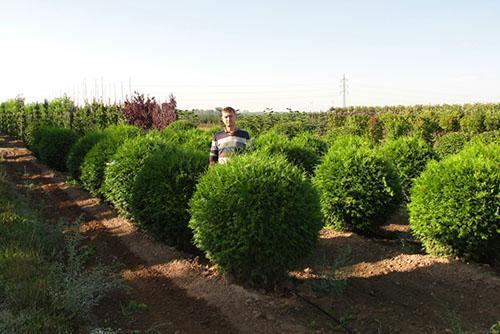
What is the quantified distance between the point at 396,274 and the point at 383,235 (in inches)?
85.5

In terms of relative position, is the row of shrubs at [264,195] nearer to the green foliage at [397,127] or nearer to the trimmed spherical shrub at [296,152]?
the trimmed spherical shrub at [296,152]

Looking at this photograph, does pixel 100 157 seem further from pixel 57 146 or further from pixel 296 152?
pixel 57 146

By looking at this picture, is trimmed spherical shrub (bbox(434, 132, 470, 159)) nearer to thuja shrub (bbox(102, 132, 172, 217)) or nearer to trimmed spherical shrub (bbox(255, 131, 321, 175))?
trimmed spherical shrub (bbox(255, 131, 321, 175))

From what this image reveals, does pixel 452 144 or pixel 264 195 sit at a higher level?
pixel 452 144

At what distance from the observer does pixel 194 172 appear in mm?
7039

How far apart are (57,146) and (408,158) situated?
1192cm

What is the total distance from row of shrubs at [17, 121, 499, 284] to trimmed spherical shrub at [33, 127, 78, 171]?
560 cm

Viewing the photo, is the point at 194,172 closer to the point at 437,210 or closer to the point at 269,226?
the point at 269,226

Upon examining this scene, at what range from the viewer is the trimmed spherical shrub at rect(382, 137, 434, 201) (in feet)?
32.5

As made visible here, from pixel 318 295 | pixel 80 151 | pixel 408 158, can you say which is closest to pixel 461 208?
pixel 318 295

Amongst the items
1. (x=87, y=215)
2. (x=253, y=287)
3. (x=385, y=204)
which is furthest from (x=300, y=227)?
(x=87, y=215)

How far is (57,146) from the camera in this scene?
1662 centimetres

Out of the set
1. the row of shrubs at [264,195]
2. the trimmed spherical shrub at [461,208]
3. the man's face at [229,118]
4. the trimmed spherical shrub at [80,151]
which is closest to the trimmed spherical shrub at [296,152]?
the row of shrubs at [264,195]

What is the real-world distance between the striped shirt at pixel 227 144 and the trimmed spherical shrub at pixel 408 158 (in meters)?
4.18
